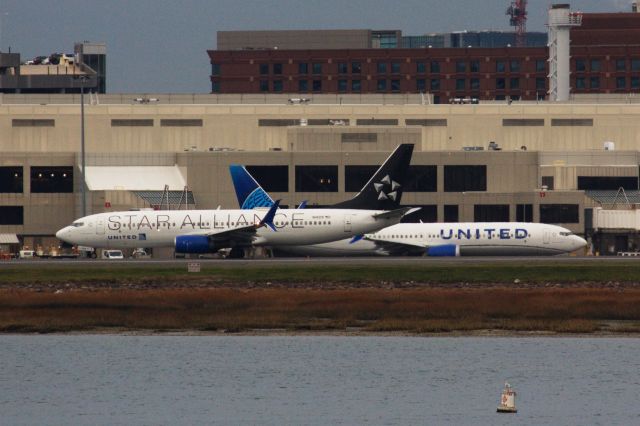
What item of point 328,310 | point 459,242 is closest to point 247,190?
point 459,242

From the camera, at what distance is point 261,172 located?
142 m

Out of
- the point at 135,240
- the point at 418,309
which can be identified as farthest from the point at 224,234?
the point at 418,309

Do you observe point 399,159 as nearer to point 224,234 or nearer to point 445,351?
point 224,234

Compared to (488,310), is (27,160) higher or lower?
higher

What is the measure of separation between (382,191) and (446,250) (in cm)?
652

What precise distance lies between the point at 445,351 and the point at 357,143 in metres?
84.4

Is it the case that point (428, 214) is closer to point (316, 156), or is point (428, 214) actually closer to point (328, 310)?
point (316, 156)

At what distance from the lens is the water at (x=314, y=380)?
169 ft

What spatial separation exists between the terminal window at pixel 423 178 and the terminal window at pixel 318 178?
6654 millimetres

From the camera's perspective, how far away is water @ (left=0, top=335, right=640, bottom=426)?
51.4 metres

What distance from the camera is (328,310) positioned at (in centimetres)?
7681

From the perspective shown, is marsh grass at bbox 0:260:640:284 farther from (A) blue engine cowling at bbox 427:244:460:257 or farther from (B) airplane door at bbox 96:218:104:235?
(A) blue engine cowling at bbox 427:244:460:257

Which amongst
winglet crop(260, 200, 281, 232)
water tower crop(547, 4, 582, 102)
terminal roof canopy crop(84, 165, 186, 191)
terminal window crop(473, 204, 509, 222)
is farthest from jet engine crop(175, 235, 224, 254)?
water tower crop(547, 4, 582, 102)

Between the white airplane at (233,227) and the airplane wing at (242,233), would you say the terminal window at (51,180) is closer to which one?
the white airplane at (233,227)
